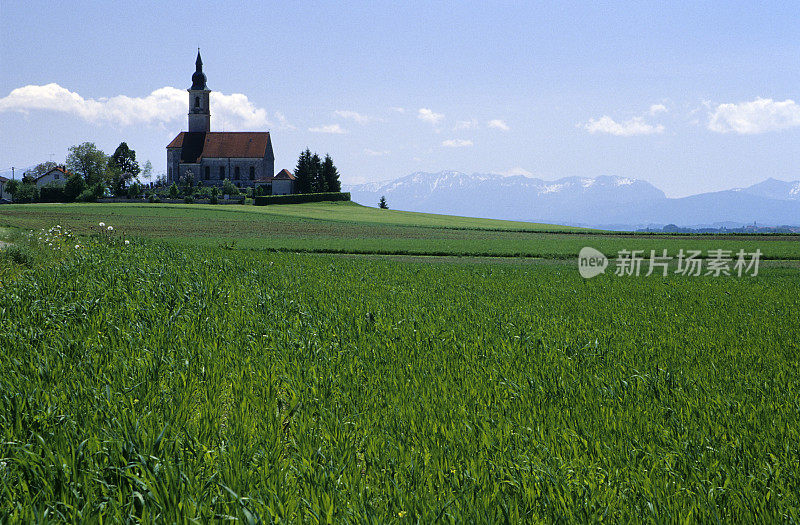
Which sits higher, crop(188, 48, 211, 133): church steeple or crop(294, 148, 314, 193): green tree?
crop(188, 48, 211, 133): church steeple

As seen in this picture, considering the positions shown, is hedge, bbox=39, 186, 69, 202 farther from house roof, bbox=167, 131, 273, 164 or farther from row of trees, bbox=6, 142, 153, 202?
house roof, bbox=167, 131, 273, 164

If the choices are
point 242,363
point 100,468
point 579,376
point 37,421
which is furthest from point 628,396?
point 37,421

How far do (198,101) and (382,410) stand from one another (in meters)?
163

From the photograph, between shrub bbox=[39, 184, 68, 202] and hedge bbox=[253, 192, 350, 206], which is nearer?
shrub bbox=[39, 184, 68, 202]

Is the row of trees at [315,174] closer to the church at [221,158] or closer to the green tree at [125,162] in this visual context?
the church at [221,158]

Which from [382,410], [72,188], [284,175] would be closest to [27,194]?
[72,188]

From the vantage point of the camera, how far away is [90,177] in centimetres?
13875

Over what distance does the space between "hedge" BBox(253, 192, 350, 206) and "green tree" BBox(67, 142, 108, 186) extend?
56277 millimetres

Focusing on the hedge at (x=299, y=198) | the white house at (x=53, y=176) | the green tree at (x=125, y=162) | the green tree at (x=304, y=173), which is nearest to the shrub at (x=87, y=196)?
the hedge at (x=299, y=198)

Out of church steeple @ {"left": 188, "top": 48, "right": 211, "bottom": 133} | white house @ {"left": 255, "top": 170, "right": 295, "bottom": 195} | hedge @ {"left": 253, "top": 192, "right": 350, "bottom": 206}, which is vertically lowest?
hedge @ {"left": 253, "top": 192, "right": 350, "bottom": 206}

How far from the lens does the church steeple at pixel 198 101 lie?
503 ft

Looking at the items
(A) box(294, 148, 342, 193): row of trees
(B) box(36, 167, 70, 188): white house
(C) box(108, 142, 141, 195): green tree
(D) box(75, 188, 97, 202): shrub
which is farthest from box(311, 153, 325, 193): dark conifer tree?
(B) box(36, 167, 70, 188): white house

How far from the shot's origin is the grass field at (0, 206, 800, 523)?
12.3 ft

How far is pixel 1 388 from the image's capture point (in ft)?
18.1
